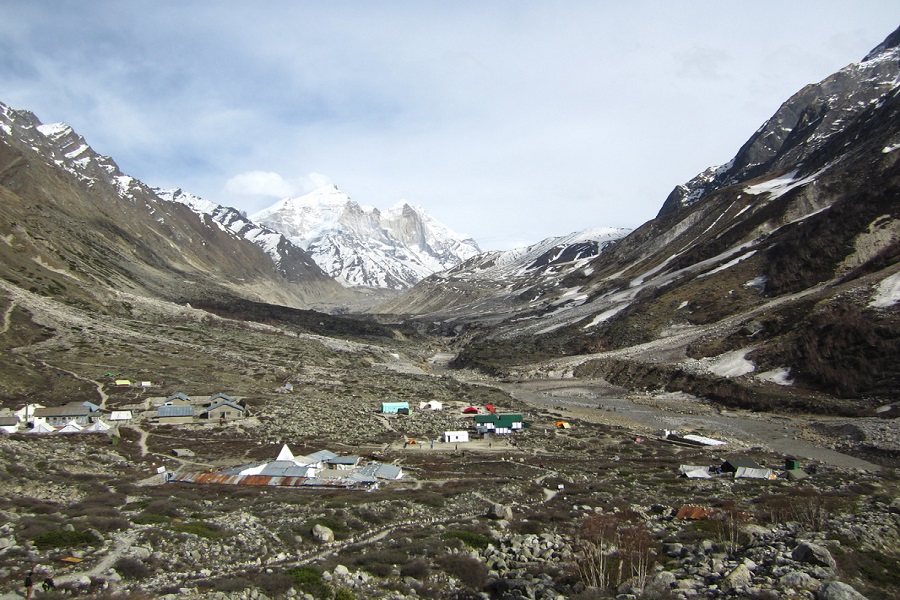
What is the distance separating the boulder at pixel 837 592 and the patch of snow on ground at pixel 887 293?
63492 mm

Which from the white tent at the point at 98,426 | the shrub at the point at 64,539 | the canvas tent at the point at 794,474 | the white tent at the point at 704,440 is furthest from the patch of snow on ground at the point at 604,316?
the shrub at the point at 64,539

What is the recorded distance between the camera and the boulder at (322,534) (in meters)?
21.2

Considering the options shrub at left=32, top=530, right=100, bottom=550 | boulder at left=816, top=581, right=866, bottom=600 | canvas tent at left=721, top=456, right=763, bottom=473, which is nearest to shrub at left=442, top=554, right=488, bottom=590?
boulder at left=816, top=581, right=866, bottom=600

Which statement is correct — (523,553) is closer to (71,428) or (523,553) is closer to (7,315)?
(71,428)

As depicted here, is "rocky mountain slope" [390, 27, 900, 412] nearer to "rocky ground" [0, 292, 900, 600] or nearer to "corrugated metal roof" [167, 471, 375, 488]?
"rocky ground" [0, 292, 900, 600]

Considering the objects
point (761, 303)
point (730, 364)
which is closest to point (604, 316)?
point (761, 303)

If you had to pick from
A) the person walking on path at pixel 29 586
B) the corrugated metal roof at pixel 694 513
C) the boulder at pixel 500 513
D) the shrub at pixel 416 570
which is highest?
the person walking on path at pixel 29 586

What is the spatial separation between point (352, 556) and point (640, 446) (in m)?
33.4

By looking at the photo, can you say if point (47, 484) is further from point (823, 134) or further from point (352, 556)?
point (823, 134)

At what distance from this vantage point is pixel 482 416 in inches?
2179

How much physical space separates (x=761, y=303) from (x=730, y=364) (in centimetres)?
2108

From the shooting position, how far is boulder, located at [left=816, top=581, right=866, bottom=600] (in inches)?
497

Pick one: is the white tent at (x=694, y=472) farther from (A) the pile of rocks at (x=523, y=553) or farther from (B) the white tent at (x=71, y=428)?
(B) the white tent at (x=71, y=428)

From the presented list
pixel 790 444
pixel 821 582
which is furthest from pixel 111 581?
pixel 790 444
